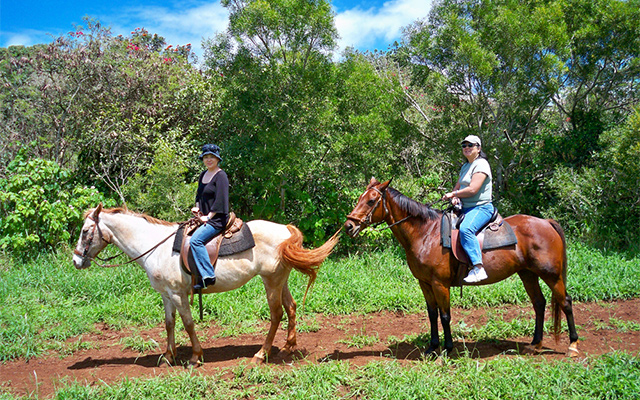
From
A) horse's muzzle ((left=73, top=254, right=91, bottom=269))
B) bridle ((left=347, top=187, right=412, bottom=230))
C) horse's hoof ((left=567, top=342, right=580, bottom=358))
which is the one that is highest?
bridle ((left=347, top=187, right=412, bottom=230))

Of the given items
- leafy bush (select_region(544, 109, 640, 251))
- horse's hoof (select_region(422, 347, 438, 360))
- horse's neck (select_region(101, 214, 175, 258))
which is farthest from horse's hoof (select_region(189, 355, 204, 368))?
leafy bush (select_region(544, 109, 640, 251))

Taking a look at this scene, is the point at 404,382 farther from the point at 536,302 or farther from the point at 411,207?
the point at 536,302

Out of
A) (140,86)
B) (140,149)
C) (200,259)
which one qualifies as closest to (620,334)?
(200,259)

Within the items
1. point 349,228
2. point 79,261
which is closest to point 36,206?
point 79,261

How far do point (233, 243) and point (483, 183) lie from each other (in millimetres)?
2788

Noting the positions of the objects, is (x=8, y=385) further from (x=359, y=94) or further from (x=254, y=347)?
(x=359, y=94)

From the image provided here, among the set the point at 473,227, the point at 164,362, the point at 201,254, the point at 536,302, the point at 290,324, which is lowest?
the point at 164,362

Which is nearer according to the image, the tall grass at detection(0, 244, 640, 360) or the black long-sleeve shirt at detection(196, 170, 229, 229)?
the black long-sleeve shirt at detection(196, 170, 229, 229)

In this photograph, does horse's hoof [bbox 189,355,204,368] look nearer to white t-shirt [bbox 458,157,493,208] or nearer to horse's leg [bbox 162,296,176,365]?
horse's leg [bbox 162,296,176,365]

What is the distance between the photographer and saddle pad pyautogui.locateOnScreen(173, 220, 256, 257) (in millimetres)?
4828

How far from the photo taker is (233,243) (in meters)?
4.86

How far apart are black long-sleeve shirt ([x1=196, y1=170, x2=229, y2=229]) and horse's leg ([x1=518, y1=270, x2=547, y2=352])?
11.8 ft

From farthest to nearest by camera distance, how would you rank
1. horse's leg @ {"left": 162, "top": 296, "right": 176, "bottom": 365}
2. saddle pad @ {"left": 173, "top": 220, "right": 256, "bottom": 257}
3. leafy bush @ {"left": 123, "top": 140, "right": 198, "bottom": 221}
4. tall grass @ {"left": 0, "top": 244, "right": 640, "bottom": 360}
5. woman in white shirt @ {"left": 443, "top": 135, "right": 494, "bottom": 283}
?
leafy bush @ {"left": 123, "top": 140, "right": 198, "bottom": 221}, tall grass @ {"left": 0, "top": 244, "right": 640, "bottom": 360}, horse's leg @ {"left": 162, "top": 296, "right": 176, "bottom": 365}, saddle pad @ {"left": 173, "top": 220, "right": 256, "bottom": 257}, woman in white shirt @ {"left": 443, "top": 135, "right": 494, "bottom": 283}

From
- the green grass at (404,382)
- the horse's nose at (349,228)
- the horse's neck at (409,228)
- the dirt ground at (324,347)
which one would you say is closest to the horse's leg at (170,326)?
the dirt ground at (324,347)
